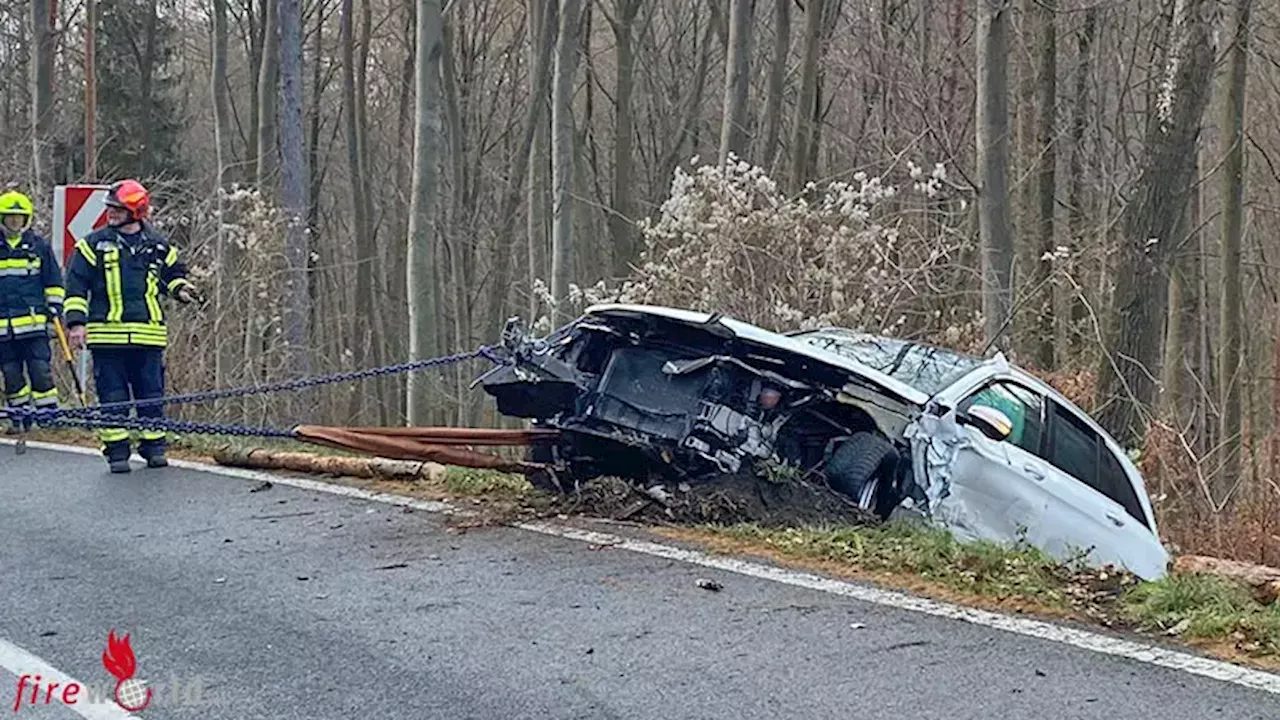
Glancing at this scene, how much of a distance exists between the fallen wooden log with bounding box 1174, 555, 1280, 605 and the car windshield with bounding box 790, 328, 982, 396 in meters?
1.33

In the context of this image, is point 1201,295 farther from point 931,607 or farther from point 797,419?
point 931,607

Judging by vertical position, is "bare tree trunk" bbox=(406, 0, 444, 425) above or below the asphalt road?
above

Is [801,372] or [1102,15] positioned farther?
[1102,15]

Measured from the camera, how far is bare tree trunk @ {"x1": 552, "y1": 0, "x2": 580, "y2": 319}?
17.8 meters

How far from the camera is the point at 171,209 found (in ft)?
59.1

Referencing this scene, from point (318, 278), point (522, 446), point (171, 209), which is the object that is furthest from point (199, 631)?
point (318, 278)

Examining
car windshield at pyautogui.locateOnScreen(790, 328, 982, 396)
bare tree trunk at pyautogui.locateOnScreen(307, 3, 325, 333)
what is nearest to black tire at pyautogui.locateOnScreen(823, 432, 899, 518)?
car windshield at pyautogui.locateOnScreen(790, 328, 982, 396)

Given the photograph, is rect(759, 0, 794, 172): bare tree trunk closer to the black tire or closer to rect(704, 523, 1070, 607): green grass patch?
the black tire

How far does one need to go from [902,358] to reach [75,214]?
7546 mm

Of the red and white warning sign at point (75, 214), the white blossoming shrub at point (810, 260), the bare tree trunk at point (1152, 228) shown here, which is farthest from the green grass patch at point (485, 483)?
the bare tree trunk at point (1152, 228)

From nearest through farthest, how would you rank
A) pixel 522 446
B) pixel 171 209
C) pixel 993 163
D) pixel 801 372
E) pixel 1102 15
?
pixel 801 372 < pixel 522 446 < pixel 993 163 < pixel 171 209 < pixel 1102 15

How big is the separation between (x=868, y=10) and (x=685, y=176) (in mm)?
11378

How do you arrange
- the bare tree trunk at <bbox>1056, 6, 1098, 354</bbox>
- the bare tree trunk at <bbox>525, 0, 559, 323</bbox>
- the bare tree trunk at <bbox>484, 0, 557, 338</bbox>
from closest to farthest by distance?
the bare tree trunk at <bbox>1056, 6, 1098, 354</bbox> → the bare tree trunk at <bbox>525, 0, 559, 323</bbox> → the bare tree trunk at <bbox>484, 0, 557, 338</bbox>

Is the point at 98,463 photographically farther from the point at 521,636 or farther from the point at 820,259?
the point at 820,259
